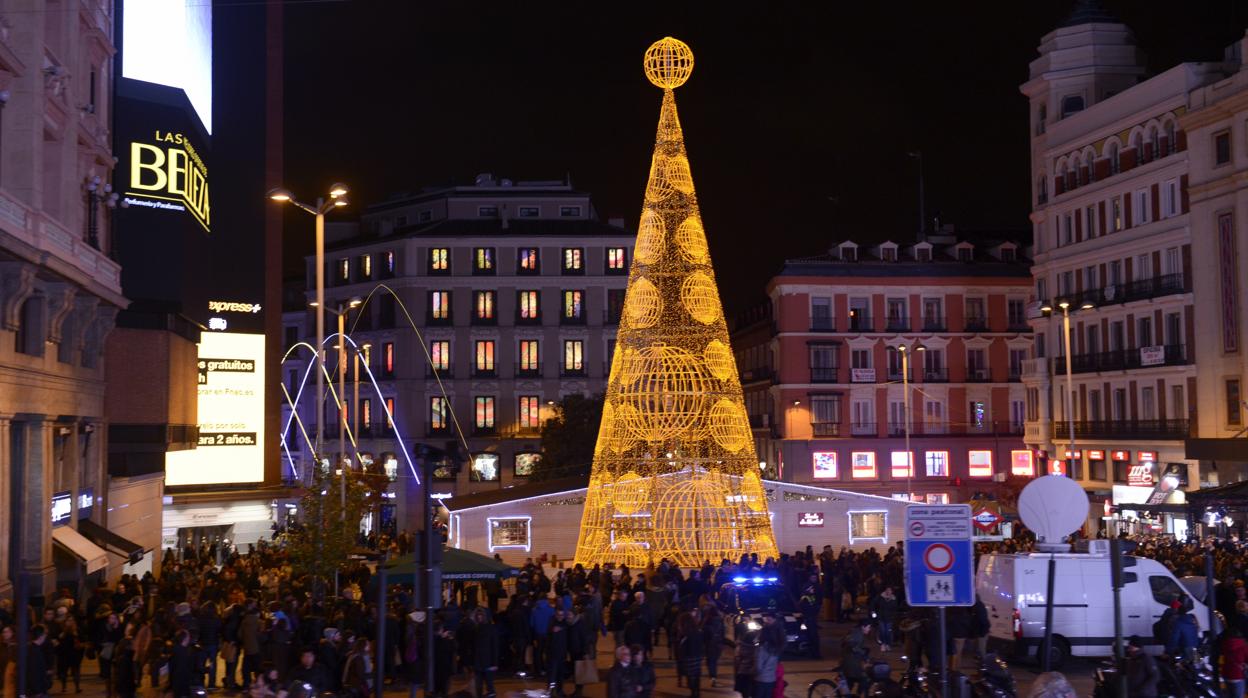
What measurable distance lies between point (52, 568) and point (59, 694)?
735cm

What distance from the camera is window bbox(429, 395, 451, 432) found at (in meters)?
76.7

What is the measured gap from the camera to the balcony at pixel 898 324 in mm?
71688

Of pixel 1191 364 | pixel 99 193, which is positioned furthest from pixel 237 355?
pixel 1191 364

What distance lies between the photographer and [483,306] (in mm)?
78062

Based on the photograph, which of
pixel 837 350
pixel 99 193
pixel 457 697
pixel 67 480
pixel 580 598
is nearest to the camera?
pixel 457 697

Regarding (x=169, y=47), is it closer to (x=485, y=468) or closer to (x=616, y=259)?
(x=485, y=468)

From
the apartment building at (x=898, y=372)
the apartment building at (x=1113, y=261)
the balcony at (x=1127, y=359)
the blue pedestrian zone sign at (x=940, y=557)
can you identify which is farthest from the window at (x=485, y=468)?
the blue pedestrian zone sign at (x=940, y=557)

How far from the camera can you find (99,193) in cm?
3341

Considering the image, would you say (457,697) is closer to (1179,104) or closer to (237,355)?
(237,355)

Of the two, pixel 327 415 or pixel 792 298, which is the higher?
pixel 792 298

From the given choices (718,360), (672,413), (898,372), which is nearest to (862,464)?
(898,372)

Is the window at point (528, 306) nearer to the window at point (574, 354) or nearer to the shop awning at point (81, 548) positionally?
the window at point (574, 354)

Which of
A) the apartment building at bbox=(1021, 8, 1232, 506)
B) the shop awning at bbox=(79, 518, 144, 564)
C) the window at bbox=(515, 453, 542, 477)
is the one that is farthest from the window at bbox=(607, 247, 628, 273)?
the shop awning at bbox=(79, 518, 144, 564)

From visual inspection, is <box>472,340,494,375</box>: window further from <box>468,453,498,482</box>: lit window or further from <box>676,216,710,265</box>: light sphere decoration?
<box>676,216,710,265</box>: light sphere decoration
